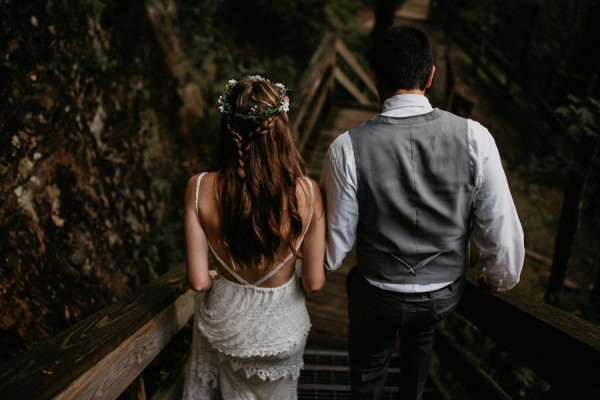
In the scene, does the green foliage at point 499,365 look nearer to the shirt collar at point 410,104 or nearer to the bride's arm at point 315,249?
the bride's arm at point 315,249

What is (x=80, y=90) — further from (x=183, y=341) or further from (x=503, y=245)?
(x=503, y=245)

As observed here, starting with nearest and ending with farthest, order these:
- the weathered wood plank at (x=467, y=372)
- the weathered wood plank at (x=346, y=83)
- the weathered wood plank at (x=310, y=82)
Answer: the weathered wood plank at (x=467, y=372) → the weathered wood plank at (x=310, y=82) → the weathered wood plank at (x=346, y=83)

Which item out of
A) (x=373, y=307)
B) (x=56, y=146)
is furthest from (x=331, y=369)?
(x=56, y=146)

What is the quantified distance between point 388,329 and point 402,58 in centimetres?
125

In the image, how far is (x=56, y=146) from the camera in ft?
11.1

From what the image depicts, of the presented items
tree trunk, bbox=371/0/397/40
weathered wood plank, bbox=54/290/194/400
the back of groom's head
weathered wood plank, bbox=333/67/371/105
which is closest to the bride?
weathered wood plank, bbox=54/290/194/400

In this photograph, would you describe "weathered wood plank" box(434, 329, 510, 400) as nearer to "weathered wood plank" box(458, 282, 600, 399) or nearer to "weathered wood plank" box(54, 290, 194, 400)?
"weathered wood plank" box(458, 282, 600, 399)

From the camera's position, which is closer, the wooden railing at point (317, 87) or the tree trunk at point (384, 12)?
the wooden railing at point (317, 87)

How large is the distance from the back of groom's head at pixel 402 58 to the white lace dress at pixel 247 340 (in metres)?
0.68

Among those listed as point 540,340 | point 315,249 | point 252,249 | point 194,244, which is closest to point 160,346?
point 194,244

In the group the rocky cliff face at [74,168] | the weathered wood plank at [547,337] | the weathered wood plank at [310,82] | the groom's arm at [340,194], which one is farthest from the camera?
the weathered wood plank at [310,82]

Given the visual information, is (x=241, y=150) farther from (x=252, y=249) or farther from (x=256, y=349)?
(x=256, y=349)

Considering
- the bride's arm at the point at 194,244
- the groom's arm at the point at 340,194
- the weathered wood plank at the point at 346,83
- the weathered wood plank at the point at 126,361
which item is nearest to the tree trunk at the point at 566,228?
the groom's arm at the point at 340,194

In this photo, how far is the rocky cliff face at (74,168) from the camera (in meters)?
2.84
